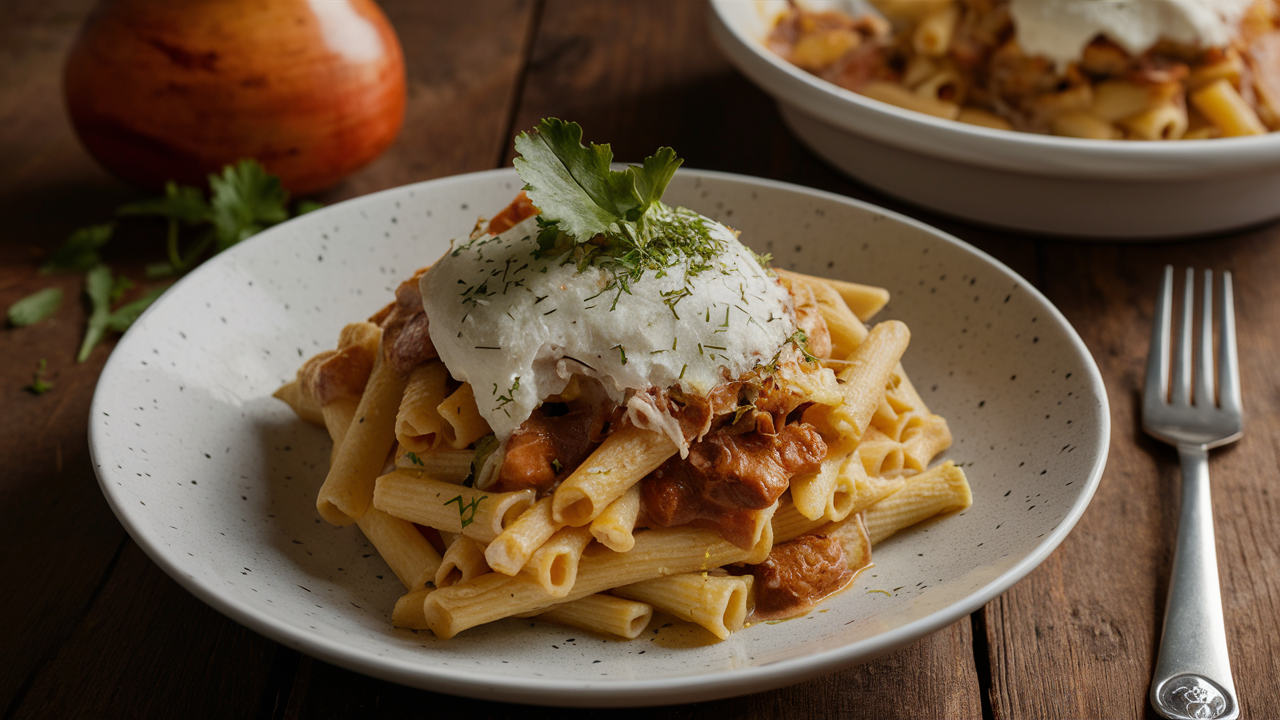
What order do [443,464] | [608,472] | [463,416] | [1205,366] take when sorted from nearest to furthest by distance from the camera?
[608,472]
[463,416]
[443,464]
[1205,366]

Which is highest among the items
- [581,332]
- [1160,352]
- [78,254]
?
[581,332]

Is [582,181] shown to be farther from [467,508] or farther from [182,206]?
[182,206]

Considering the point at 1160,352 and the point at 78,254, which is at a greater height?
the point at 1160,352

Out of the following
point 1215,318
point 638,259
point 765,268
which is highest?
point 638,259

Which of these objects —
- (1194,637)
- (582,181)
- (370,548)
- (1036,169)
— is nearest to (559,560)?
(370,548)

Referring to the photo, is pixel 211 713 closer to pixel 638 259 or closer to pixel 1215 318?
pixel 638 259

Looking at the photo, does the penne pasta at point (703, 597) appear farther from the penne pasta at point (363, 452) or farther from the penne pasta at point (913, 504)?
the penne pasta at point (363, 452)

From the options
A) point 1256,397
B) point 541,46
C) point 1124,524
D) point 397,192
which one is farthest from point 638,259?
point 541,46
